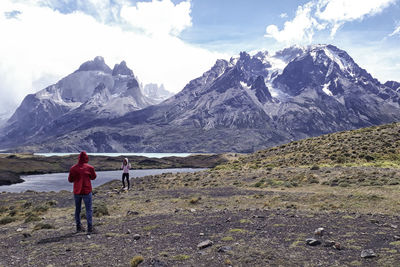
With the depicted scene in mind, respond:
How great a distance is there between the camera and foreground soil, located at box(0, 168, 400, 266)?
12.1 metres

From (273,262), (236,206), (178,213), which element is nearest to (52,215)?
(178,213)

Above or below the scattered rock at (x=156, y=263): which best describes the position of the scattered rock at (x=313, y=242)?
below

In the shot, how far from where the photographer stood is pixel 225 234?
1554 cm

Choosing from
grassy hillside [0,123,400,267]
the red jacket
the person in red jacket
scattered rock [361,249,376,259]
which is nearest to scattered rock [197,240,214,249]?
grassy hillside [0,123,400,267]

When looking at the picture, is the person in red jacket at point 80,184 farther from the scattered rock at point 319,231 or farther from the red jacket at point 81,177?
the scattered rock at point 319,231

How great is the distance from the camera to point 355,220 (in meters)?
17.3

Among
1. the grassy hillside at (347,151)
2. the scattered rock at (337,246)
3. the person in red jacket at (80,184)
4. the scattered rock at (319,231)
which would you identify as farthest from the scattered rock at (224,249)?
the grassy hillside at (347,151)

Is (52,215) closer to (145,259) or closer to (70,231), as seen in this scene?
(70,231)

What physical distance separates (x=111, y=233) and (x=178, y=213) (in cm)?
612

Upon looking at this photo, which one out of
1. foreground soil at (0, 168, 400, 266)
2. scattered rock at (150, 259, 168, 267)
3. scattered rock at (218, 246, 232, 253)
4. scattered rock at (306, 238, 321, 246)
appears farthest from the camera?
scattered rock at (306, 238, 321, 246)

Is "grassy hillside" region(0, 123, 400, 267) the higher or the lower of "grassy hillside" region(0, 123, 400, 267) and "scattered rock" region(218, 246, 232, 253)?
the lower

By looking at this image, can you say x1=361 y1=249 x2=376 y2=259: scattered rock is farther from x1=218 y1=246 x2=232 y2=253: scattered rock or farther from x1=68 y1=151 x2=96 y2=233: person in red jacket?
x1=68 y1=151 x2=96 y2=233: person in red jacket

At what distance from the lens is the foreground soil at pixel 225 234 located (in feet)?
39.8

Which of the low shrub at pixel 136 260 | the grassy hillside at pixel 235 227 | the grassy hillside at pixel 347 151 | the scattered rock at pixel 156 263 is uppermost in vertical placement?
the grassy hillside at pixel 347 151
